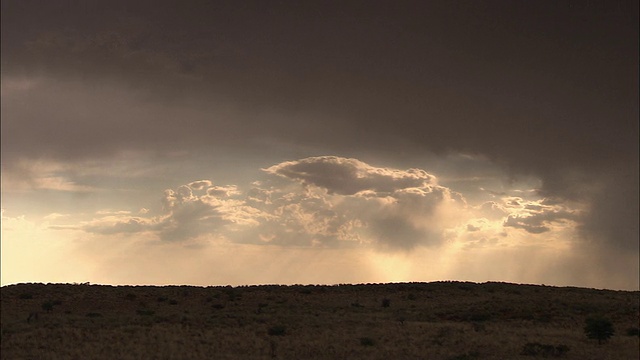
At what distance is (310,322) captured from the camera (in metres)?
49.5

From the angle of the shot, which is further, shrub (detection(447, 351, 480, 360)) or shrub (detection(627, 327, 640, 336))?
shrub (detection(627, 327, 640, 336))

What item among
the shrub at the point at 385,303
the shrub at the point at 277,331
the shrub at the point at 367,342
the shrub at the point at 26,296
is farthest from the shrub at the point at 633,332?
the shrub at the point at 26,296

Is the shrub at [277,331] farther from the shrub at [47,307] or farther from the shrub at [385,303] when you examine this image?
the shrub at [47,307]

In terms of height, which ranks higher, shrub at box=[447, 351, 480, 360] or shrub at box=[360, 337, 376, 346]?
shrub at box=[360, 337, 376, 346]

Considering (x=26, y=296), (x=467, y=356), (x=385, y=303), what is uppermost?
(x=385, y=303)

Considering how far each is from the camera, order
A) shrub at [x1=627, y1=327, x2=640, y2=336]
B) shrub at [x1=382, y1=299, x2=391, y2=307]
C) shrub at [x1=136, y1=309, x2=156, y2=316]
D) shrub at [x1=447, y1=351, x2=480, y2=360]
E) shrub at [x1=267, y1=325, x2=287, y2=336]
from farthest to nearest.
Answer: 1. shrub at [x1=382, y1=299, x2=391, y2=307]
2. shrub at [x1=136, y1=309, x2=156, y2=316]
3. shrub at [x1=267, y1=325, x2=287, y2=336]
4. shrub at [x1=627, y1=327, x2=640, y2=336]
5. shrub at [x1=447, y1=351, x2=480, y2=360]

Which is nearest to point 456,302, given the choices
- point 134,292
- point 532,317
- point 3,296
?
point 532,317

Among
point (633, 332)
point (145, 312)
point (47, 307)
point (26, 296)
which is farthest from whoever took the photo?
point (26, 296)

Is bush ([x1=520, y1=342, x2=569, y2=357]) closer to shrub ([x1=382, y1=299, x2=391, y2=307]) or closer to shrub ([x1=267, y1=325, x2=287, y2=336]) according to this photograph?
shrub ([x1=267, y1=325, x2=287, y2=336])

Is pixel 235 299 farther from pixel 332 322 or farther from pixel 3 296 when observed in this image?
pixel 3 296

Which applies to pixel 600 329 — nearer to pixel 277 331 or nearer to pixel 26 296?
pixel 277 331

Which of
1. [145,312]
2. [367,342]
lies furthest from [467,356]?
[145,312]

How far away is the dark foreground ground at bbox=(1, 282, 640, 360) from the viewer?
40188mm

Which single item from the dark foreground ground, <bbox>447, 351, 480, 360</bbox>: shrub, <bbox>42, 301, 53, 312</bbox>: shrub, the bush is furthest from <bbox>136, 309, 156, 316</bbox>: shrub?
the bush
